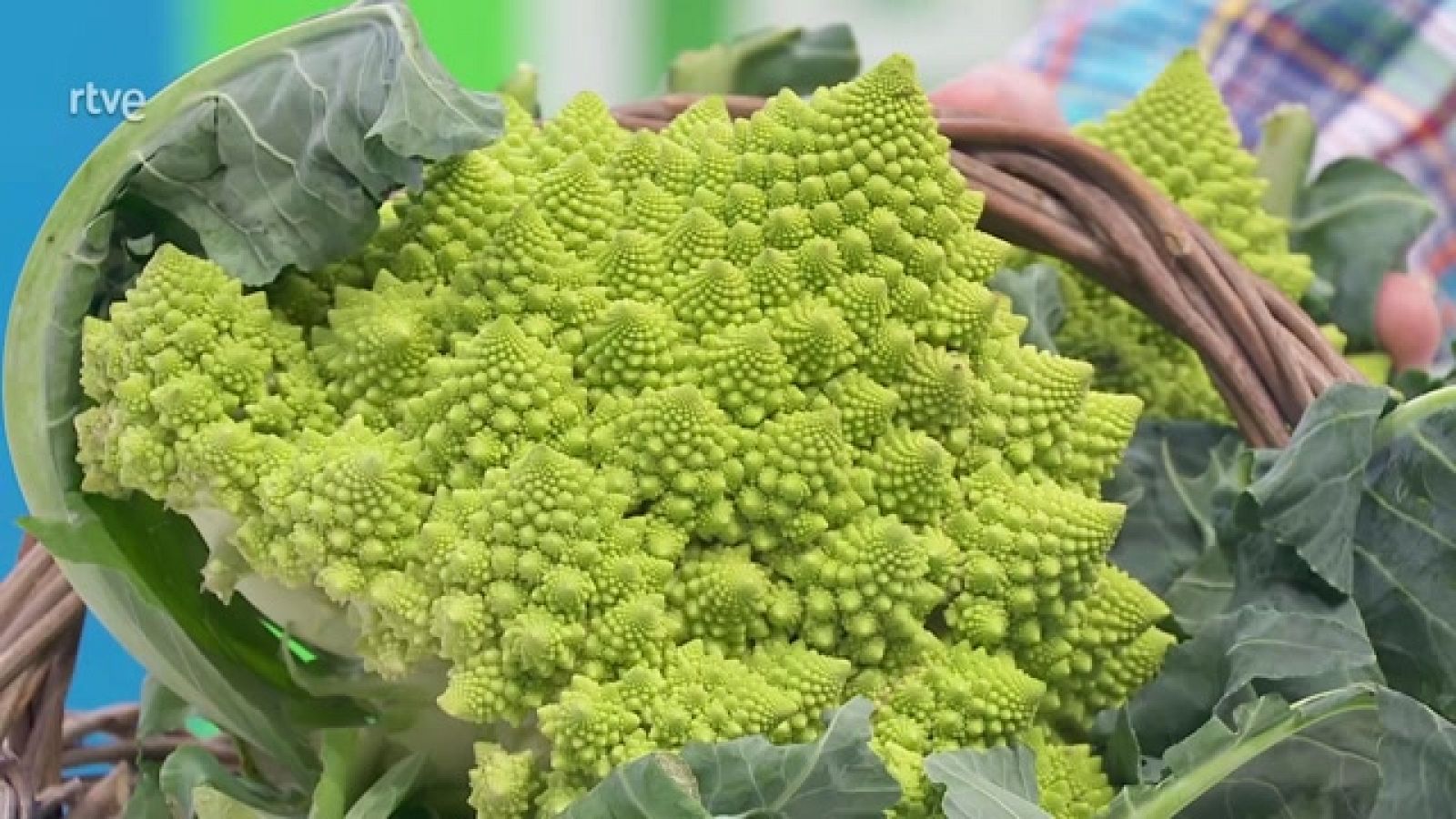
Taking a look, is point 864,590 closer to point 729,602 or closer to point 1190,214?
point 729,602

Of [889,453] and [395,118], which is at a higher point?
[395,118]

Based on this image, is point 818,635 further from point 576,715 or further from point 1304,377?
point 1304,377

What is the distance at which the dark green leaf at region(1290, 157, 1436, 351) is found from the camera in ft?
3.59

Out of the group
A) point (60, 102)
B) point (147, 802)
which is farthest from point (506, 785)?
point (60, 102)

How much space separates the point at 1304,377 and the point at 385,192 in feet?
1.64

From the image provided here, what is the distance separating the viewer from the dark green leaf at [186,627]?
27.6 inches

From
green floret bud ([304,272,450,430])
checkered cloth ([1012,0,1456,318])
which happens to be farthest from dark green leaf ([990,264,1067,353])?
checkered cloth ([1012,0,1456,318])

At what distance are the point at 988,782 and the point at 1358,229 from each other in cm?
67

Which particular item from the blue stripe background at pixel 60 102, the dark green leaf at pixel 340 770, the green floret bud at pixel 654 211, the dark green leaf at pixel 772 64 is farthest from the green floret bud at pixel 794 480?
the blue stripe background at pixel 60 102

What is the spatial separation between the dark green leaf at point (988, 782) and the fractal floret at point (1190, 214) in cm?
33

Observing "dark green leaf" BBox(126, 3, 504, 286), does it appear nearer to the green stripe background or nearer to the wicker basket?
the wicker basket

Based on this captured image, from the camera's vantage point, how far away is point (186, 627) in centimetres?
71

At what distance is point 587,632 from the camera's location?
630 millimetres

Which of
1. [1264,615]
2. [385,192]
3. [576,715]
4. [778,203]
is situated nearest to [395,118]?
[385,192]
